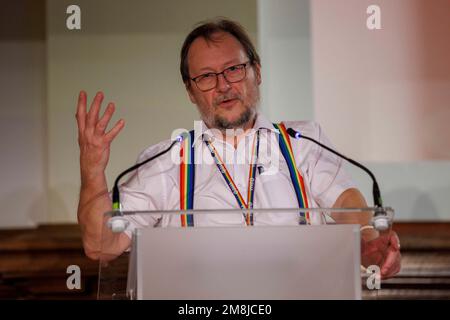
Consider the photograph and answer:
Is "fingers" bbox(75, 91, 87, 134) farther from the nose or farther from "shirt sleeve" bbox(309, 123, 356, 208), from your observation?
"shirt sleeve" bbox(309, 123, 356, 208)

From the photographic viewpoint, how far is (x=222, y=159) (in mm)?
2527

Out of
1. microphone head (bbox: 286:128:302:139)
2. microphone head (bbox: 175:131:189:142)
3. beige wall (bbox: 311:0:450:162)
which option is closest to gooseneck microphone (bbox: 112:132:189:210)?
microphone head (bbox: 175:131:189:142)

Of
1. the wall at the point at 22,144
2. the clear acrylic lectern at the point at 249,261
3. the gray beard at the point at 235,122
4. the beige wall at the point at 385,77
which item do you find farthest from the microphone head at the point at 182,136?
the wall at the point at 22,144

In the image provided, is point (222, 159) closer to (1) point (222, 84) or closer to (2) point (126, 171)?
(1) point (222, 84)

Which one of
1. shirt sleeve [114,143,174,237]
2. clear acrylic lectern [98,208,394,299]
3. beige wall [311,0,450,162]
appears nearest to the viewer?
clear acrylic lectern [98,208,394,299]

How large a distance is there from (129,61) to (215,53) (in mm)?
441

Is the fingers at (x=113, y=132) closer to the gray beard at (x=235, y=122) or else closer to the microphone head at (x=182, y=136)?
the microphone head at (x=182, y=136)

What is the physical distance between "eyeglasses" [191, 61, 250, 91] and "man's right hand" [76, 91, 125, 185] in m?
0.28

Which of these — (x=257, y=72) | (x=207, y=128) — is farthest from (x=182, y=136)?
(x=257, y=72)

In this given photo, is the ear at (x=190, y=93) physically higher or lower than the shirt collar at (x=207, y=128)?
higher

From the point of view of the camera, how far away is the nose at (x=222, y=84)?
8.34ft

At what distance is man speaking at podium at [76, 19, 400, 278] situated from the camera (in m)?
2.46
